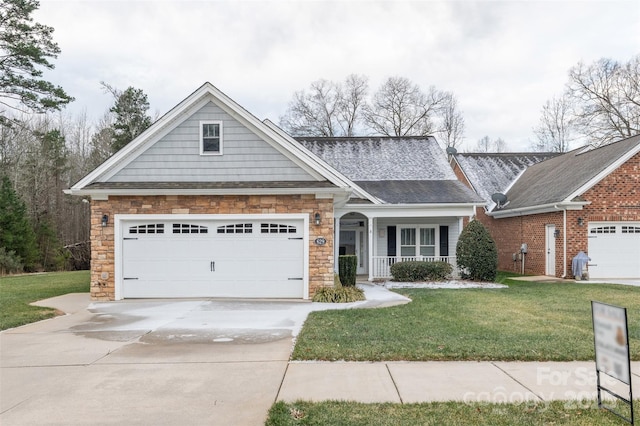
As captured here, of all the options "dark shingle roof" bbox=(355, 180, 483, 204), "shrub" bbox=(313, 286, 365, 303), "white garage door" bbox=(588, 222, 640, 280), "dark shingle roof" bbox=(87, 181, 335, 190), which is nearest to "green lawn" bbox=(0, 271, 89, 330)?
"dark shingle roof" bbox=(87, 181, 335, 190)

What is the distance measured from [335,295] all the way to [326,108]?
32908 mm

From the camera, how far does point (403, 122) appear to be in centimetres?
4094

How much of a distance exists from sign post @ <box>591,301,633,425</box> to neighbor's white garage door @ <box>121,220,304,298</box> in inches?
336

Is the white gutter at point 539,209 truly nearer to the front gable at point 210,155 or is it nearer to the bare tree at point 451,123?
the front gable at point 210,155

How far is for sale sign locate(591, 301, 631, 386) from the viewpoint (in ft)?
13.5

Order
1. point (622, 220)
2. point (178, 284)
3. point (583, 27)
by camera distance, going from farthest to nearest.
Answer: point (622, 220)
point (583, 27)
point (178, 284)

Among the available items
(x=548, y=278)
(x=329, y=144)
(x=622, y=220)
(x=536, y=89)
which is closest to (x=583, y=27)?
(x=622, y=220)

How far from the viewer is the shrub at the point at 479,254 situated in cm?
1614

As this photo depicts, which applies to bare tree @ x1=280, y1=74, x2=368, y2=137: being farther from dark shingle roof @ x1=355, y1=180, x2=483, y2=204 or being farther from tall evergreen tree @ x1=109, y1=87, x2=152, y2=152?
dark shingle roof @ x1=355, y1=180, x2=483, y2=204

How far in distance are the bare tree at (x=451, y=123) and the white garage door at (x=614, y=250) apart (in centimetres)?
2597

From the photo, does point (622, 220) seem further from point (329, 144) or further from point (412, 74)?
point (412, 74)

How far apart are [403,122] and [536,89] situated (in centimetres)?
1056

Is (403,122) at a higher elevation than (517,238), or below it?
higher

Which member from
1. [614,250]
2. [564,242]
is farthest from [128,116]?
[614,250]
